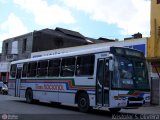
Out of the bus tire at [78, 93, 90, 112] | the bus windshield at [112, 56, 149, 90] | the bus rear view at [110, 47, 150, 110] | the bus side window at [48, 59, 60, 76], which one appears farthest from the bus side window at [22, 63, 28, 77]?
the bus windshield at [112, 56, 149, 90]

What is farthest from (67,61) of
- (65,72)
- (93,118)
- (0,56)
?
(0,56)

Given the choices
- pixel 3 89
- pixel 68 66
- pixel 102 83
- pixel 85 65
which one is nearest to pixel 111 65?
pixel 102 83

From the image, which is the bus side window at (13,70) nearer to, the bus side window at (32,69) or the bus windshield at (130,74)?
the bus side window at (32,69)

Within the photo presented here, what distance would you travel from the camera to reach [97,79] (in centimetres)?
1730

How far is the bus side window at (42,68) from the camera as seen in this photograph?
22.3 m

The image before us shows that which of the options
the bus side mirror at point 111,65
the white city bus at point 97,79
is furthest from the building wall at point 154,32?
the bus side mirror at point 111,65

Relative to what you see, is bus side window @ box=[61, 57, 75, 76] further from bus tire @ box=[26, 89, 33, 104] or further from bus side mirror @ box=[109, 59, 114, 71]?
bus tire @ box=[26, 89, 33, 104]

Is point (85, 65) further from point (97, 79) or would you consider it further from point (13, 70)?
point (13, 70)

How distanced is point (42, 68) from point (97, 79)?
20.4 ft

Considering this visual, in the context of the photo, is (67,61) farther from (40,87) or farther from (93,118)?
(93,118)

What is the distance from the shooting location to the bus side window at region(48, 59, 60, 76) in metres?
20.9

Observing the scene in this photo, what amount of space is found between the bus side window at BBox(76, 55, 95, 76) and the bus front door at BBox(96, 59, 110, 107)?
0.64 metres

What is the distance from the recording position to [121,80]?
1638cm

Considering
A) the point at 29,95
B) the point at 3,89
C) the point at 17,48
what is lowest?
the point at 29,95
